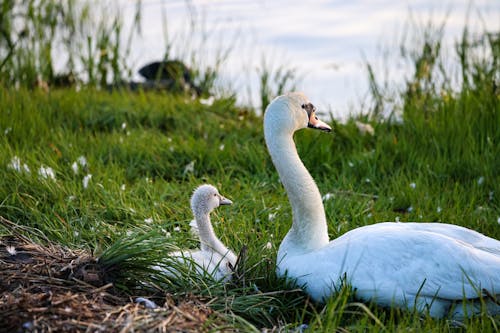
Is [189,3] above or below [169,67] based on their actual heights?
above

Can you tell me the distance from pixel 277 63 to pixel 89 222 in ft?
15.7

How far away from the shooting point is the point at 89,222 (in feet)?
17.5

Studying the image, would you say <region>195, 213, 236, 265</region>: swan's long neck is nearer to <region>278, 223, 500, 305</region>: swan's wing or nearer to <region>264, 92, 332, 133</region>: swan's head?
<region>278, 223, 500, 305</region>: swan's wing

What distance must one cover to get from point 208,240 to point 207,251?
0.07 meters

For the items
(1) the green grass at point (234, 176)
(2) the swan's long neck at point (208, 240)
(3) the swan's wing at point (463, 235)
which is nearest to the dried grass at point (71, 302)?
(1) the green grass at point (234, 176)

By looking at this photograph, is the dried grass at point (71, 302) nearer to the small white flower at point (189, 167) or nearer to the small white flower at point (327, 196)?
the small white flower at point (327, 196)

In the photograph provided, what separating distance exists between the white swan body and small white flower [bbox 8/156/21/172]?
1677 millimetres

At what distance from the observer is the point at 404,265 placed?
4160mm

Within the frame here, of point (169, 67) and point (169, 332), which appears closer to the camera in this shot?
point (169, 332)

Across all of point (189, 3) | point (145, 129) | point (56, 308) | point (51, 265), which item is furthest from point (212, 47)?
point (56, 308)

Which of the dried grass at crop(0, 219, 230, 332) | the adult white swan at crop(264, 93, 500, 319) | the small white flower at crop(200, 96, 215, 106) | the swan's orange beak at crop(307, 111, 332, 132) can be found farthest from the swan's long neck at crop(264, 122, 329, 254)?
the small white flower at crop(200, 96, 215, 106)

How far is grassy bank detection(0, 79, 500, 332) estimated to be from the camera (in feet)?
16.4

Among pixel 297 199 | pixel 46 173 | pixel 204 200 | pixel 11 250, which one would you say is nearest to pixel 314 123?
pixel 297 199

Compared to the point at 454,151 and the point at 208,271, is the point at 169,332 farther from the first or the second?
the point at 454,151
